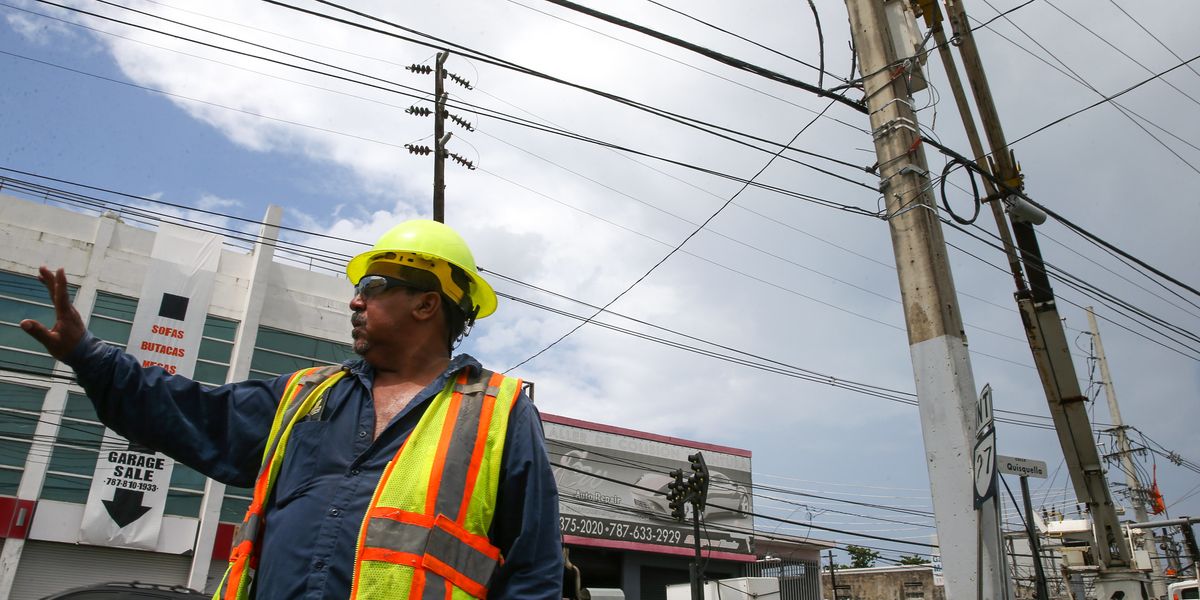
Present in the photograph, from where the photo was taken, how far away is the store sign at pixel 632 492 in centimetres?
2825

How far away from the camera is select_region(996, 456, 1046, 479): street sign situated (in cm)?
691

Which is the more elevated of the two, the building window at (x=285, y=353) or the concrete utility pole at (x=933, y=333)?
the building window at (x=285, y=353)

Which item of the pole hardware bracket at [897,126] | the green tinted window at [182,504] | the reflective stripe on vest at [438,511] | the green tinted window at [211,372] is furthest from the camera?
the green tinted window at [211,372]

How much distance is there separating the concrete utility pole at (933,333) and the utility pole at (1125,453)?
92.3 feet

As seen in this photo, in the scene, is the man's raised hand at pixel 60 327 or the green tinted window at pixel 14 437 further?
the green tinted window at pixel 14 437

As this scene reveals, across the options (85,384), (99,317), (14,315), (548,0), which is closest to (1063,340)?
(548,0)

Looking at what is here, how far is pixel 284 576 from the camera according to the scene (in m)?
1.96

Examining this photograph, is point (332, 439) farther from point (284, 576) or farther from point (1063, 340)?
point (1063, 340)

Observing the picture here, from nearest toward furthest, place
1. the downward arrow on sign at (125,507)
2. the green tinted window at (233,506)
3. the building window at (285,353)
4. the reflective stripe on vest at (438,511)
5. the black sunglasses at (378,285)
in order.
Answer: the reflective stripe on vest at (438,511) < the black sunglasses at (378,285) < the downward arrow on sign at (125,507) < the green tinted window at (233,506) < the building window at (285,353)

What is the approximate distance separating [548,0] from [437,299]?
4837 millimetres

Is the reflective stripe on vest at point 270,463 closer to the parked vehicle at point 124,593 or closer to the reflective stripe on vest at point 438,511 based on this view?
the reflective stripe on vest at point 438,511

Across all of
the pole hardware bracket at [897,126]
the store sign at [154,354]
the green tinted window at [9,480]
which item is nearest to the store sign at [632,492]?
the store sign at [154,354]

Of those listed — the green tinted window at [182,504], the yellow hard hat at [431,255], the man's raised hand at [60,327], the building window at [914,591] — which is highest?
the green tinted window at [182,504]

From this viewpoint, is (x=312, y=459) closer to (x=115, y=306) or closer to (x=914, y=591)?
(x=115, y=306)
